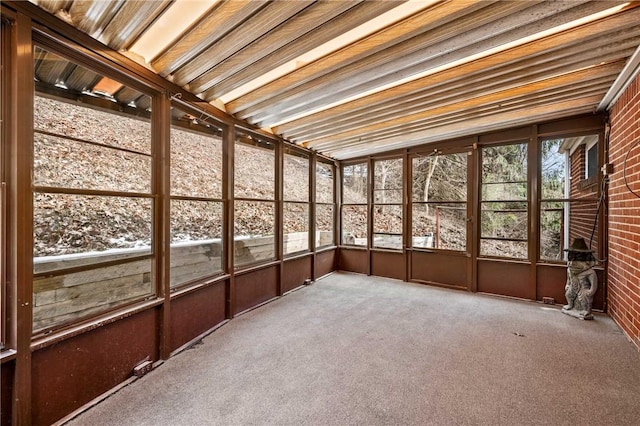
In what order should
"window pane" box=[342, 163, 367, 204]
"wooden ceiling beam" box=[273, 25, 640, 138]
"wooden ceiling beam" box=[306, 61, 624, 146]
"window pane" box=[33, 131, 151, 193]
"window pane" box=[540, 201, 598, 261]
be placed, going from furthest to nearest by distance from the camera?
"window pane" box=[342, 163, 367, 204] < "window pane" box=[540, 201, 598, 261] < "wooden ceiling beam" box=[306, 61, 624, 146] < "wooden ceiling beam" box=[273, 25, 640, 138] < "window pane" box=[33, 131, 151, 193]

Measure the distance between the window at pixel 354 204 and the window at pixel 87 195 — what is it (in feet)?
13.9

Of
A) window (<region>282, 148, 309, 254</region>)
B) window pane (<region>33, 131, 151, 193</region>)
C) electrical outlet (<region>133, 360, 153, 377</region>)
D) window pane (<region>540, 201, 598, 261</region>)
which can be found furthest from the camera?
window (<region>282, 148, 309, 254</region>)

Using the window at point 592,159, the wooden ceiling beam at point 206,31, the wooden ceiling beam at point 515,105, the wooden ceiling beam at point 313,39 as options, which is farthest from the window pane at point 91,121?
the window at point 592,159

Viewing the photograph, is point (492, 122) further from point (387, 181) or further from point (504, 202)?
point (387, 181)

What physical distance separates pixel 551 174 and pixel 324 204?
12.1 ft

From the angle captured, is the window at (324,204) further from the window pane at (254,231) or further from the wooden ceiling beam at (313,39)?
the wooden ceiling beam at (313,39)

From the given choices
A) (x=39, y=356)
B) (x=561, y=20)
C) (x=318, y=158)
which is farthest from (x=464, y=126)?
(x=39, y=356)

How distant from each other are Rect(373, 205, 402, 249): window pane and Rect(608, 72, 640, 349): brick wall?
2.89 metres

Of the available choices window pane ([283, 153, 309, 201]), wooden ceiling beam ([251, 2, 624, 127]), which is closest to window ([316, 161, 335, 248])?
window pane ([283, 153, 309, 201])

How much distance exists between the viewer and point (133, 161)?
2.34 metres

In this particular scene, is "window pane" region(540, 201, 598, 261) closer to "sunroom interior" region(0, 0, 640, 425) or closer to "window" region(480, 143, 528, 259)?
"sunroom interior" region(0, 0, 640, 425)

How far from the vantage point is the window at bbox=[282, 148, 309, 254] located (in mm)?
4719

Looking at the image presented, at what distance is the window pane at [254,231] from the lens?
12.3ft

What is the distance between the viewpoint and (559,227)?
4.05 m
